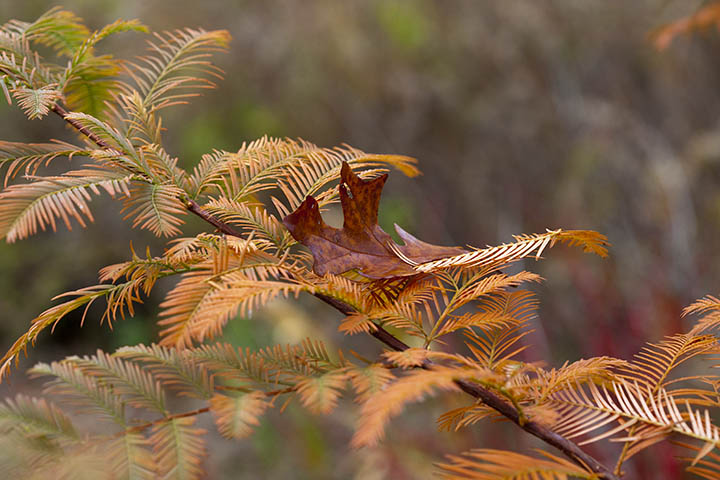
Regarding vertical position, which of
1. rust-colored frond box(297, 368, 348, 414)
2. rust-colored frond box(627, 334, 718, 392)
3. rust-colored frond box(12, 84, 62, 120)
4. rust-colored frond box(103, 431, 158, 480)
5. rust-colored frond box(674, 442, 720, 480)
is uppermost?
rust-colored frond box(12, 84, 62, 120)

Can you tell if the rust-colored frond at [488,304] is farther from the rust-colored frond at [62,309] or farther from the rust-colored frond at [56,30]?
the rust-colored frond at [56,30]

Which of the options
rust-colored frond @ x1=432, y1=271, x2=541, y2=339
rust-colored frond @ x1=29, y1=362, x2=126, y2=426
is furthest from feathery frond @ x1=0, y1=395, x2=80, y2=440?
rust-colored frond @ x1=432, y1=271, x2=541, y2=339

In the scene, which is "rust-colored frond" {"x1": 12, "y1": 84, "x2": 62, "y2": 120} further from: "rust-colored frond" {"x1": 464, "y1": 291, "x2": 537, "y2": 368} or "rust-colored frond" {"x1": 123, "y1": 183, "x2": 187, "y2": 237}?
"rust-colored frond" {"x1": 464, "y1": 291, "x2": 537, "y2": 368}

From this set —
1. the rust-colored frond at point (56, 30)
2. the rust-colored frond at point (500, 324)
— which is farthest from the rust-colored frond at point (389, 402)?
the rust-colored frond at point (56, 30)

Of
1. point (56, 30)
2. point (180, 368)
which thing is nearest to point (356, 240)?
point (180, 368)

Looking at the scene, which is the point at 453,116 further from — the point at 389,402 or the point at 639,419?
the point at 389,402
